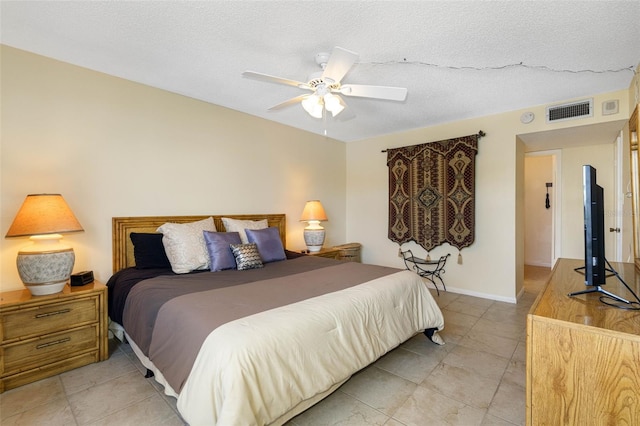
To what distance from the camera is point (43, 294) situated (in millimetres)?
2088

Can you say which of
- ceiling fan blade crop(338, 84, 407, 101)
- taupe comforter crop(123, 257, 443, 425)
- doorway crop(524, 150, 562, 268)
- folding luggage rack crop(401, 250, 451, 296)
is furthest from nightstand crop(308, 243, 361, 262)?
doorway crop(524, 150, 562, 268)

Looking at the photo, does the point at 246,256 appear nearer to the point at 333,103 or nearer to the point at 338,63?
the point at 333,103

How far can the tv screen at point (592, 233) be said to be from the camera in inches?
54.2

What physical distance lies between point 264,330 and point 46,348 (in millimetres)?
1872

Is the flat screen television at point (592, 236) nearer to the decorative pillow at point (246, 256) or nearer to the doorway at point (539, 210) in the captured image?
the decorative pillow at point (246, 256)

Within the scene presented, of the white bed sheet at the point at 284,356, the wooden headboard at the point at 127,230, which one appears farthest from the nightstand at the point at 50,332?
the white bed sheet at the point at 284,356

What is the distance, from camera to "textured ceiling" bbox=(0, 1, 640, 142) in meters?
1.81

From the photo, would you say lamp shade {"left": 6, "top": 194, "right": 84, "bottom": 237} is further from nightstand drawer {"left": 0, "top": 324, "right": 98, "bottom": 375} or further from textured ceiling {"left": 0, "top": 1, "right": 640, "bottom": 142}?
textured ceiling {"left": 0, "top": 1, "right": 640, "bottom": 142}

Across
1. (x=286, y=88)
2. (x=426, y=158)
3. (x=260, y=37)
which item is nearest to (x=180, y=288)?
(x=260, y=37)

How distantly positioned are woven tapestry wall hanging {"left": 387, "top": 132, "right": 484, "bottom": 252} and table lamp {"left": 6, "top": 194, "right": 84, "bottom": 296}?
4.02 metres

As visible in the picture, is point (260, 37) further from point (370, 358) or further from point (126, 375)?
point (126, 375)

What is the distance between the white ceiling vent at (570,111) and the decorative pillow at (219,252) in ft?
12.9

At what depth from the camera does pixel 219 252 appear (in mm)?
2764

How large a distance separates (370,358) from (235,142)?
117 inches
